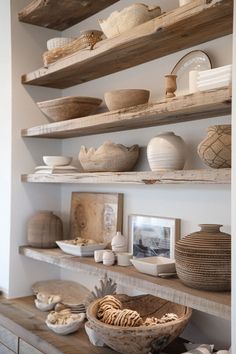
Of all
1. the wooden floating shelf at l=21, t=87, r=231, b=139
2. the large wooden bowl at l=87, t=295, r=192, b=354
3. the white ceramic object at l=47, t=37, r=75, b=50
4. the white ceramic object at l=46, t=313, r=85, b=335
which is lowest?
the white ceramic object at l=46, t=313, r=85, b=335

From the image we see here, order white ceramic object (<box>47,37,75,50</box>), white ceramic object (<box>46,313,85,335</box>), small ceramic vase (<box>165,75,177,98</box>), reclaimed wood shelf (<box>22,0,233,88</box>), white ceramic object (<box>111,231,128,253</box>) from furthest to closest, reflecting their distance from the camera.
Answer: white ceramic object (<box>47,37,75,50</box>), white ceramic object (<box>111,231,128,253</box>), white ceramic object (<box>46,313,85,335</box>), small ceramic vase (<box>165,75,177,98</box>), reclaimed wood shelf (<box>22,0,233,88</box>)

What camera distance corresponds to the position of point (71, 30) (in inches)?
108

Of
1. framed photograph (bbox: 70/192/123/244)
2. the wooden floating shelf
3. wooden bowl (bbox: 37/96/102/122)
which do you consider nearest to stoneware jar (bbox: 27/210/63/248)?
framed photograph (bbox: 70/192/123/244)

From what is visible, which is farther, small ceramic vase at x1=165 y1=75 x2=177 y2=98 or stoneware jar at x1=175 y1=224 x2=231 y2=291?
small ceramic vase at x1=165 y1=75 x2=177 y2=98

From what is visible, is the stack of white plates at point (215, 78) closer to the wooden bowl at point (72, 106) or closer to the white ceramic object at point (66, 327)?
the wooden bowl at point (72, 106)

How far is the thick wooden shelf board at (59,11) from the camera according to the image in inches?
93.6

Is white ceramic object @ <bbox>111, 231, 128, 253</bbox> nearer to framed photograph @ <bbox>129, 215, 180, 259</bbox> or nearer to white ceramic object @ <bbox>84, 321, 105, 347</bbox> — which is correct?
framed photograph @ <bbox>129, 215, 180, 259</bbox>

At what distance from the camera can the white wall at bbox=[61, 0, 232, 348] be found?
1.76m

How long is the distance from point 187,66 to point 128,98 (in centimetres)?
29

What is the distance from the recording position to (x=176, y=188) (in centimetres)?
197

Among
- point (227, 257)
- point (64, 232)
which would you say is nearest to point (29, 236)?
point (64, 232)

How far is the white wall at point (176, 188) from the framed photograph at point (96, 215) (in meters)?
0.04

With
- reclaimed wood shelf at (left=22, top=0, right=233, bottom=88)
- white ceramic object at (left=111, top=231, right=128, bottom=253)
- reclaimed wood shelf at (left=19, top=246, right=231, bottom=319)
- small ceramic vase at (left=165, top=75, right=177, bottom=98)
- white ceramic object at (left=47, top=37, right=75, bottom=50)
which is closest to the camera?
reclaimed wood shelf at (left=19, top=246, right=231, bottom=319)

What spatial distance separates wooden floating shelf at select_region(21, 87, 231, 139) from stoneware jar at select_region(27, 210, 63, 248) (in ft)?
1.71
